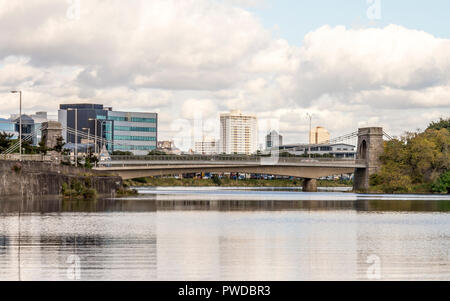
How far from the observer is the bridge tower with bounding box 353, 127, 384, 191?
436ft

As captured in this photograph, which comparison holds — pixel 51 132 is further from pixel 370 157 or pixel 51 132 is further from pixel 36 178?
pixel 370 157

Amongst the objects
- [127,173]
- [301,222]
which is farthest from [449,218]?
[127,173]

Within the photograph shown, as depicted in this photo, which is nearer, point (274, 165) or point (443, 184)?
point (443, 184)

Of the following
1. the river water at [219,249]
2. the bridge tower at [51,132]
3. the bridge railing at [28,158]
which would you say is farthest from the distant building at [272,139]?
the river water at [219,249]

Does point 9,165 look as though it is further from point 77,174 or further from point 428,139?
point 428,139

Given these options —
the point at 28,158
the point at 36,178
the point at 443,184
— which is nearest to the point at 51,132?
the point at 28,158

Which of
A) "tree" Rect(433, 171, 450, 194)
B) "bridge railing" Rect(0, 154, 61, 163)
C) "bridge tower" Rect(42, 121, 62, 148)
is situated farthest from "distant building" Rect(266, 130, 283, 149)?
"bridge railing" Rect(0, 154, 61, 163)

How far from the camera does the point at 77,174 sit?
84.2 metres

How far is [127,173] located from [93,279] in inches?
3900

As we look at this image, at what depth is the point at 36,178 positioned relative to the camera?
71250 millimetres

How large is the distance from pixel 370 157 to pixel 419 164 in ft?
72.2

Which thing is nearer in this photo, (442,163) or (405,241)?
(405,241)
